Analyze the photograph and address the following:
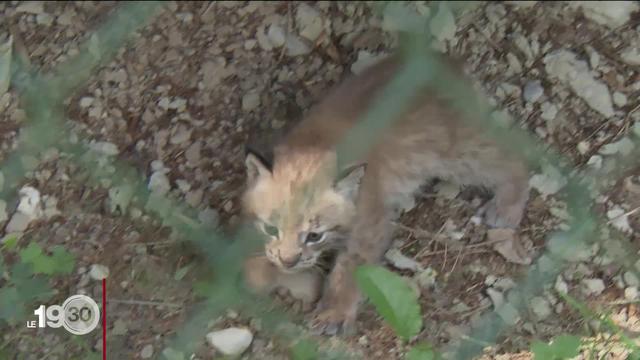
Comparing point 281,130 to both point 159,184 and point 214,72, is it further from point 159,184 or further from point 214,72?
point 159,184

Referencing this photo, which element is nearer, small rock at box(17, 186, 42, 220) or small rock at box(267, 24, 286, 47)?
small rock at box(17, 186, 42, 220)

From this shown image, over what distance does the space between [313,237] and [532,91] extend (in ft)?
2.60

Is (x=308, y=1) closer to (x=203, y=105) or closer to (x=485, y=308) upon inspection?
(x=203, y=105)

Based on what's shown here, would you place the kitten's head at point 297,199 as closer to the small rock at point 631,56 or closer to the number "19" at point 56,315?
the number "19" at point 56,315

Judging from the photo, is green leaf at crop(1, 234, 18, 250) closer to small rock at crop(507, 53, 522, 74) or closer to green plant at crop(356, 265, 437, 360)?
green plant at crop(356, 265, 437, 360)

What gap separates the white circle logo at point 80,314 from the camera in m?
2.38

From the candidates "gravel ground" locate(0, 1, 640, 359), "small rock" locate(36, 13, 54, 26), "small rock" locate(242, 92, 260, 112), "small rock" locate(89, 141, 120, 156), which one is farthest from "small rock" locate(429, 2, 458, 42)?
"small rock" locate(36, 13, 54, 26)

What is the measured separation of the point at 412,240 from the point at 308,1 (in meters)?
0.71

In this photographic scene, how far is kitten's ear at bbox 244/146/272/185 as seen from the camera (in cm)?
238

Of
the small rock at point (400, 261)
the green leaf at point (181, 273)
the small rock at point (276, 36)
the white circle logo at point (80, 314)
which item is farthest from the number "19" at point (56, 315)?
the small rock at point (276, 36)

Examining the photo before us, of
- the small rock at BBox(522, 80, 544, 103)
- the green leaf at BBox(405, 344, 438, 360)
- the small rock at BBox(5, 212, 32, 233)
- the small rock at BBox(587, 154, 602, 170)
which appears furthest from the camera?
the small rock at BBox(522, 80, 544, 103)

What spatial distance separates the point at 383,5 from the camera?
2852 millimetres

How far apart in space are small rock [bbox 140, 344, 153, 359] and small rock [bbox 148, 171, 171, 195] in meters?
0.40

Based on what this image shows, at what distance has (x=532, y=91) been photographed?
2.86m
